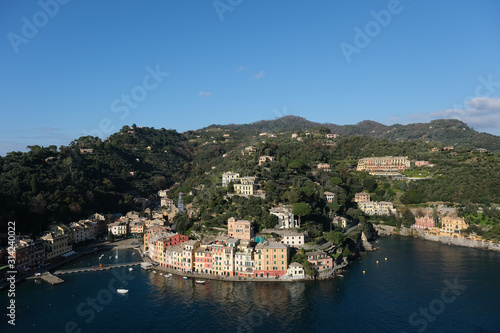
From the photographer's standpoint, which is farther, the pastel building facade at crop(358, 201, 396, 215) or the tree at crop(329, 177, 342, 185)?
the tree at crop(329, 177, 342, 185)

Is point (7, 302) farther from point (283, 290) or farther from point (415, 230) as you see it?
point (415, 230)

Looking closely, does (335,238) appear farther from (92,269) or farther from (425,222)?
(92,269)

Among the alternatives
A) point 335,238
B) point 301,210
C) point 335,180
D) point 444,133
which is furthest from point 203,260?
point 444,133

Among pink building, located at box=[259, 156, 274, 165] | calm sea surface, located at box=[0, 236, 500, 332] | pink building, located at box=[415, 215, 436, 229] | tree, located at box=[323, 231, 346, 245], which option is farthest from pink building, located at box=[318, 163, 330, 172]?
calm sea surface, located at box=[0, 236, 500, 332]

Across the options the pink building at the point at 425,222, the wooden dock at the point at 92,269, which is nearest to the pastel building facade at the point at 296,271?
the wooden dock at the point at 92,269

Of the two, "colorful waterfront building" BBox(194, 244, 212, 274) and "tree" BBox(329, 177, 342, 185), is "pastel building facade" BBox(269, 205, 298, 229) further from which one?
"tree" BBox(329, 177, 342, 185)
